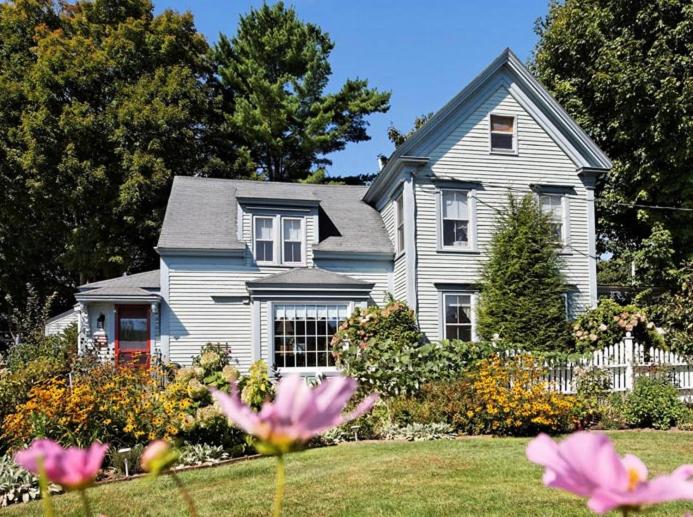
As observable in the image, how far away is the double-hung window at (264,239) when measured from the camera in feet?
53.4

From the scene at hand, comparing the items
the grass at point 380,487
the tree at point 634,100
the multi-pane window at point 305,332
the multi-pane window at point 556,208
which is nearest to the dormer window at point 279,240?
the multi-pane window at point 305,332

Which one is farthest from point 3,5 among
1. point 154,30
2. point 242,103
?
point 242,103

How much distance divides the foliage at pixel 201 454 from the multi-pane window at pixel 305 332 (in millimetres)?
6899

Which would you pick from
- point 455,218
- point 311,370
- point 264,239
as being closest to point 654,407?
point 455,218

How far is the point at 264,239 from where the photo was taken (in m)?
16.3

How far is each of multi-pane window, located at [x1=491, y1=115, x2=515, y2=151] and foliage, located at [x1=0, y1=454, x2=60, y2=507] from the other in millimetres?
13719

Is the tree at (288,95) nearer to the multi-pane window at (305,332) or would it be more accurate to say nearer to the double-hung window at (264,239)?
the double-hung window at (264,239)

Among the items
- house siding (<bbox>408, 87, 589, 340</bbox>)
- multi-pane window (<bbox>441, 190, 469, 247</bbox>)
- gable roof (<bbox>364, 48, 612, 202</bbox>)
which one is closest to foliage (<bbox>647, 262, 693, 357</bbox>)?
house siding (<bbox>408, 87, 589, 340</bbox>)

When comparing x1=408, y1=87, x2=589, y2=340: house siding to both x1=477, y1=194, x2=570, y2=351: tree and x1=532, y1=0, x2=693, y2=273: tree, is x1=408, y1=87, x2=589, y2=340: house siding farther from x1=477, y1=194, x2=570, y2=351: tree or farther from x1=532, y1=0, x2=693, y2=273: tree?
x1=532, y1=0, x2=693, y2=273: tree

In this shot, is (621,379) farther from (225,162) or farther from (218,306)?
(225,162)

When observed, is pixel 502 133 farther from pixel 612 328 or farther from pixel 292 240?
pixel 292 240

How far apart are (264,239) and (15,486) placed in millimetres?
10218

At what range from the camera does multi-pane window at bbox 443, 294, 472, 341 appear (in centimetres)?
1577

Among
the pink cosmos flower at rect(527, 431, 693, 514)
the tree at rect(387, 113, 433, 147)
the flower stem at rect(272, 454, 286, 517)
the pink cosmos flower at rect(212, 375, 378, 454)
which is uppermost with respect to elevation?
the tree at rect(387, 113, 433, 147)
